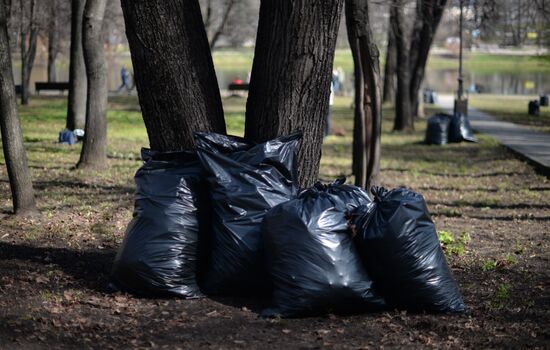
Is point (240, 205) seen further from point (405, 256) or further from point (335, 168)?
point (335, 168)

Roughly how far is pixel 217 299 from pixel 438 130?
50.5 feet

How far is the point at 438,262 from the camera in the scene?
569cm

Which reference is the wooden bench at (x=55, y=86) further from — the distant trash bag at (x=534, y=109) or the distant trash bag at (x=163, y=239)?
the distant trash bag at (x=163, y=239)

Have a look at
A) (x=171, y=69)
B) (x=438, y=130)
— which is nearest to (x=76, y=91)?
(x=438, y=130)

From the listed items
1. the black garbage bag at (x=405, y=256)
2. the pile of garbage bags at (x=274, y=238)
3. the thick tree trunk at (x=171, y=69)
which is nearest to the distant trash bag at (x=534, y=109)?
the thick tree trunk at (x=171, y=69)

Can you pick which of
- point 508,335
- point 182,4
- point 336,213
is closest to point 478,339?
point 508,335

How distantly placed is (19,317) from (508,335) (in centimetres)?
297

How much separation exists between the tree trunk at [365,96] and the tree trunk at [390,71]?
73.3 ft

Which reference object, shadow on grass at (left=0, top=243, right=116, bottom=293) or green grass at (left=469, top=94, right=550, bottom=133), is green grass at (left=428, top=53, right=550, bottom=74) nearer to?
green grass at (left=469, top=94, right=550, bottom=133)

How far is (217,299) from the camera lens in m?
6.09

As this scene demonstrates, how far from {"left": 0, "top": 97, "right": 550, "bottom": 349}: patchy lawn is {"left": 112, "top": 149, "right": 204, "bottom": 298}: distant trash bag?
13 cm

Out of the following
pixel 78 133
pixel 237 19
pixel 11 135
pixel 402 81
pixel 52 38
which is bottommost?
pixel 78 133

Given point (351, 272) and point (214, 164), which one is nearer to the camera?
point (351, 272)

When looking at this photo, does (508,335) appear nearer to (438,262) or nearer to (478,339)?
(478,339)
